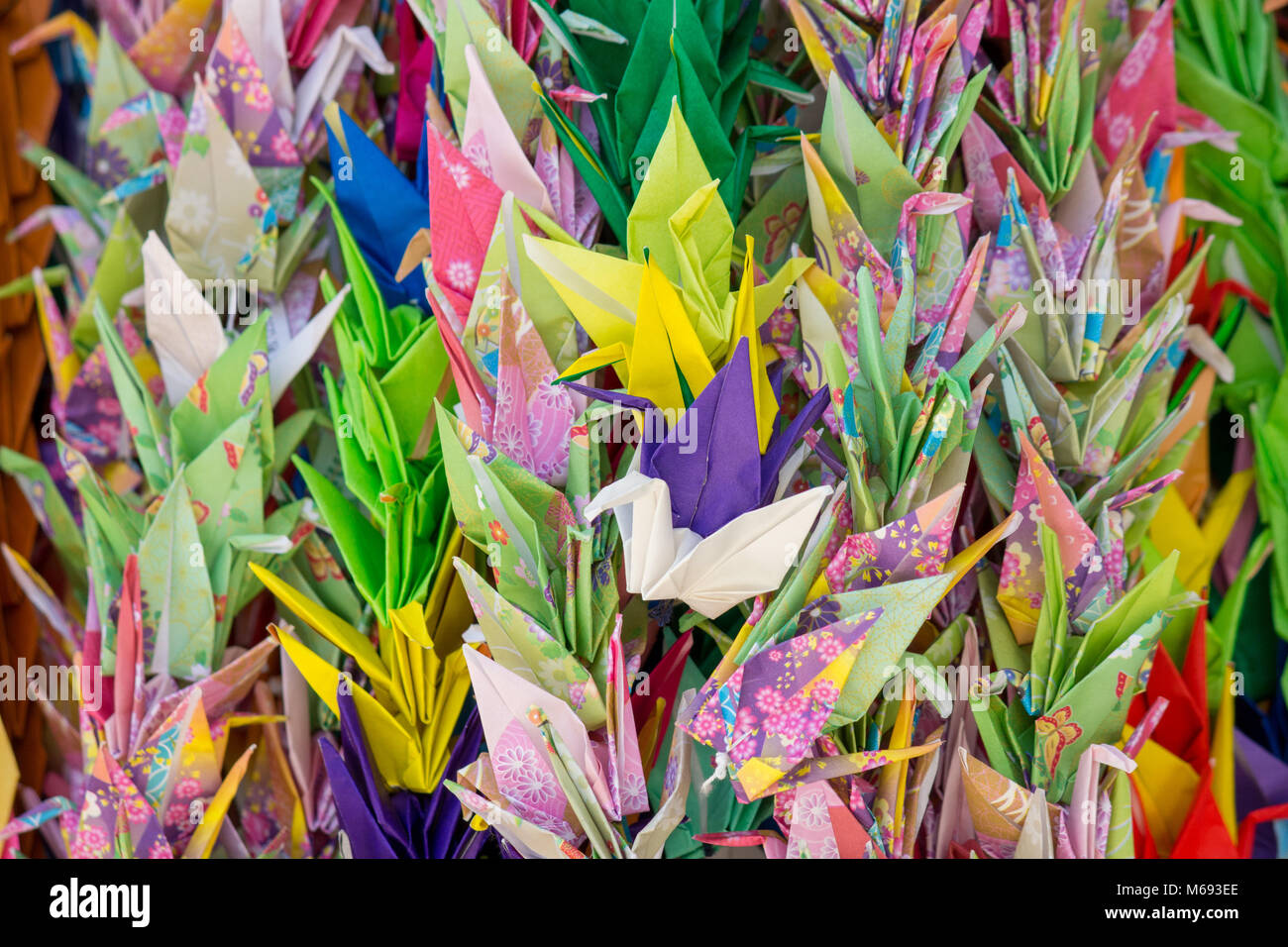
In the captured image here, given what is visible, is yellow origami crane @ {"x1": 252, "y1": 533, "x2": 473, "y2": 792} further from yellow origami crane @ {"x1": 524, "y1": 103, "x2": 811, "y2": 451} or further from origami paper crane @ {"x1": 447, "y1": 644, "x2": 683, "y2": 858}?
yellow origami crane @ {"x1": 524, "y1": 103, "x2": 811, "y2": 451}

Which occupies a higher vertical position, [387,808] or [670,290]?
[670,290]

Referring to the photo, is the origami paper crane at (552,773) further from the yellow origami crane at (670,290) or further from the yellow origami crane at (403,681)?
the yellow origami crane at (670,290)

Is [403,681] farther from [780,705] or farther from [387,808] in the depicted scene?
[780,705]

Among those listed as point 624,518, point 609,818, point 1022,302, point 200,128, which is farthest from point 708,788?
point 200,128

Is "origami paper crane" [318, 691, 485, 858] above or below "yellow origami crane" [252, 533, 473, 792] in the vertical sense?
below

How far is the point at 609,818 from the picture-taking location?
→ 0.62m

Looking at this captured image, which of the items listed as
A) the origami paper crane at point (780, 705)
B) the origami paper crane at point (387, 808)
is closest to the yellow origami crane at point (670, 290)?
the origami paper crane at point (780, 705)

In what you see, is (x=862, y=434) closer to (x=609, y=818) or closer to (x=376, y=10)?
(x=609, y=818)

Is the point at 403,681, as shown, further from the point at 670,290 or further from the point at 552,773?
the point at 670,290

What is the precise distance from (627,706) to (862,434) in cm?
23

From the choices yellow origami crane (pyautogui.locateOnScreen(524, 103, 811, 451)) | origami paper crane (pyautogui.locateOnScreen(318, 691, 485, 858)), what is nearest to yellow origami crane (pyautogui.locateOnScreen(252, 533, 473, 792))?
origami paper crane (pyautogui.locateOnScreen(318, 691, 485, 858))

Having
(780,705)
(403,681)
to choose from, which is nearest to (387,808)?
(403,681)

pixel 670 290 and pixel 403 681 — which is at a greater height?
pixel 670 290
